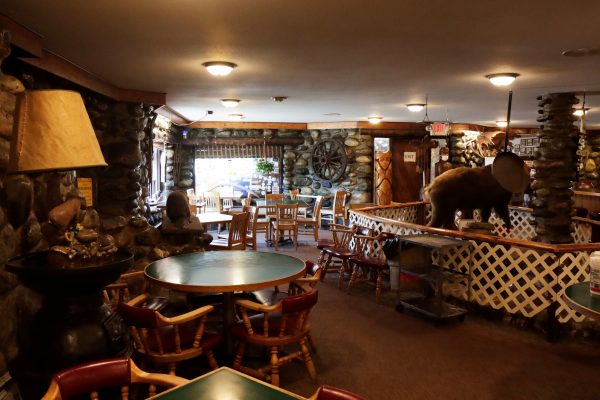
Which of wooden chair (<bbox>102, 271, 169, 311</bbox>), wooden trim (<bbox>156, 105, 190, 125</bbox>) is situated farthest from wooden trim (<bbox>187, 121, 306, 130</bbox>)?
wooden chair (<bbox>102, 271, 169, 311</bbox>)

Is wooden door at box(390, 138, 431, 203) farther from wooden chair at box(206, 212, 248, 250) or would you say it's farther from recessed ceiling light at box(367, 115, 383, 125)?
wooden chair at box(206, 212, 248, 250)

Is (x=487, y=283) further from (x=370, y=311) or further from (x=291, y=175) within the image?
(x=291, y=175)

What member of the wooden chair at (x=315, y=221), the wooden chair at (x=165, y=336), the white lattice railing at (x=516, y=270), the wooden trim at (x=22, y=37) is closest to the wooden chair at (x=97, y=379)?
the wooden chair at (x=165, y=336)

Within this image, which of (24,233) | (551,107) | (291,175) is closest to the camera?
(24,233)

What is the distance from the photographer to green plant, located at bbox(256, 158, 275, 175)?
10.2 meters

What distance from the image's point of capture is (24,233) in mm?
2893

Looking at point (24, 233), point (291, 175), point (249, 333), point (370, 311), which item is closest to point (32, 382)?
point (24, 233)

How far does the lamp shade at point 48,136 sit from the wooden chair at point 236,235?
323 cm

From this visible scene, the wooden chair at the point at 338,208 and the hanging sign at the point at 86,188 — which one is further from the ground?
the hanging sign at the point at 86,188

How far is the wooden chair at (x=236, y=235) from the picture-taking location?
571 cm

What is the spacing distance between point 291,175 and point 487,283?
6524 mm

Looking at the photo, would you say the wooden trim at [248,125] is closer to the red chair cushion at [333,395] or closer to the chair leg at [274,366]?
the chair leg at [274,366]

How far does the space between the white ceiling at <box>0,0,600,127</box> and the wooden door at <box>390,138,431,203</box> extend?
161 inches

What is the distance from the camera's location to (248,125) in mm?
10062
